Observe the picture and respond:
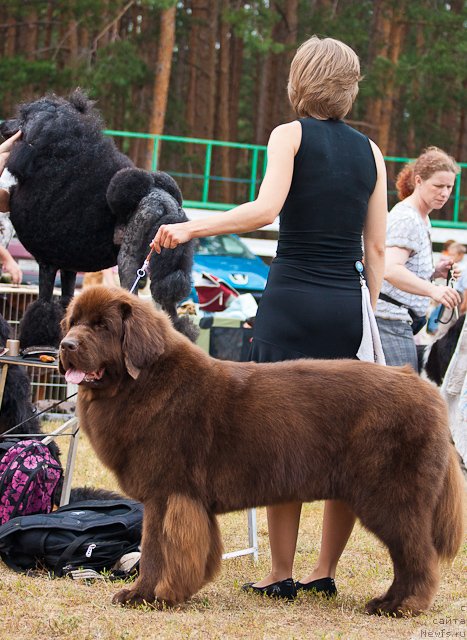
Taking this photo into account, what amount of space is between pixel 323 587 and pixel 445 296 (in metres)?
2.31

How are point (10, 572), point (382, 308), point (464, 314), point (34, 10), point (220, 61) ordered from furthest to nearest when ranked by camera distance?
point (220, 61), point (34, 10), point (464, 314), point (382, 308), point (10, 572)

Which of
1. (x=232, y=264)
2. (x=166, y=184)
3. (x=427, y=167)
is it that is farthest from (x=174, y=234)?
(x=232, y=264)

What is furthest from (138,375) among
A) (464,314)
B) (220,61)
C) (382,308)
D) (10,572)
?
(220,61)

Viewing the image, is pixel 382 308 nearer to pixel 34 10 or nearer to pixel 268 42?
pixel 268 42

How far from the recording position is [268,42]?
2100cm

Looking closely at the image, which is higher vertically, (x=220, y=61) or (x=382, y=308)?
(x=220, y=61)

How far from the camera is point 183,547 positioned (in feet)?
11.5

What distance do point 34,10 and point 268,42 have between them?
21.6 ft

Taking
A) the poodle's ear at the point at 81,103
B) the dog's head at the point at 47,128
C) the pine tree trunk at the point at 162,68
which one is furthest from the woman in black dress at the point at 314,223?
the pine tree trunk at the point at 162,68

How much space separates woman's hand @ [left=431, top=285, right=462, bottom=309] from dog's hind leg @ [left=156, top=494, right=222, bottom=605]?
2529 millimetres

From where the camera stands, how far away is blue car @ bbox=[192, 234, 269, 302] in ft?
50.3

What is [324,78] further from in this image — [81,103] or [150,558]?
[150,558]

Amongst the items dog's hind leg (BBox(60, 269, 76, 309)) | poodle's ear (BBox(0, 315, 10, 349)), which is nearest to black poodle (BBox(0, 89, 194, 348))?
dog's hind leg (BBox(60, 269, 76, 309))

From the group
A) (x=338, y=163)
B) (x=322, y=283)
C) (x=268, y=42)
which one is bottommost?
(x=322, y=283)
